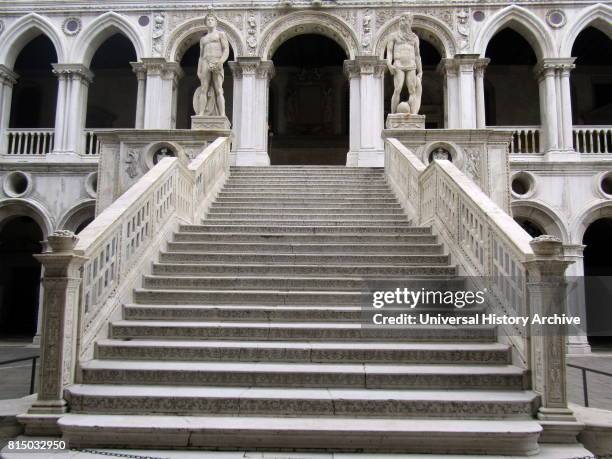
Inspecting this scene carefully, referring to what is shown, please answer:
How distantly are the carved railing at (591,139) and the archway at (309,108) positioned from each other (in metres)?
8.05

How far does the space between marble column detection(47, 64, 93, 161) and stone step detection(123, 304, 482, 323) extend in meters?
13.0

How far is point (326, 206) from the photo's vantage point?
11086mm

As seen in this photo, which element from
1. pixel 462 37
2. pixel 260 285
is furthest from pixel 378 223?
pixel 462 37

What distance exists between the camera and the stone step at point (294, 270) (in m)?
7.83

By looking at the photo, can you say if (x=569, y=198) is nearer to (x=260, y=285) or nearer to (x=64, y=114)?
(x=260, y=285)

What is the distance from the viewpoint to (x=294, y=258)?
8.27 meters

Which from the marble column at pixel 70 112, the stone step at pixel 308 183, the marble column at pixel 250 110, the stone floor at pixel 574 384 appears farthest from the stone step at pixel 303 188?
the marble column at pixel 70 112

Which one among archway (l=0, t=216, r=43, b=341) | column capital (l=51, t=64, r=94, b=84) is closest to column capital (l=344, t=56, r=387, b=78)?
column capital (l=51, t=64, r=94, b=84)

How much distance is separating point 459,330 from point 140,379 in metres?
3.44

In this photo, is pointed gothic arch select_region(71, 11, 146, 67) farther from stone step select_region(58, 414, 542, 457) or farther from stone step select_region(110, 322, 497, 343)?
stone step select_region(58, 414, 542, 457)

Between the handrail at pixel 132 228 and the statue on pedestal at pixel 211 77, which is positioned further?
the statue on pedestal at pixel 211 77

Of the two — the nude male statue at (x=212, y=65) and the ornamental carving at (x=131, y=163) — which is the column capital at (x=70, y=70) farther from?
the ornamental carving at (x=131, y=163)

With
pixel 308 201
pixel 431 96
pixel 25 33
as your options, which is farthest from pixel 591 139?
pixel 25 33

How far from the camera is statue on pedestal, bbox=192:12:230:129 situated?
1319 cm
